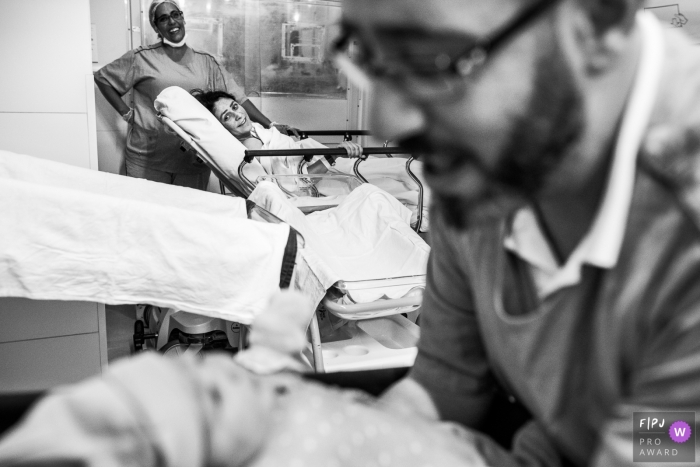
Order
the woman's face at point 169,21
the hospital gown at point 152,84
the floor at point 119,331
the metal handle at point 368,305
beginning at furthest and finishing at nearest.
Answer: the hospital gown at point 152,84, the woman's face at point 169,21, the floor at point 119,331, the metal handle at point 368,305

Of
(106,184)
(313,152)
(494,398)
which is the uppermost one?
(313,152)

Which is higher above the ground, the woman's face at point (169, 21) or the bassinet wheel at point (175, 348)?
the woman's face at point (169, 21)

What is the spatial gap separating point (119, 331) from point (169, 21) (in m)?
1.82

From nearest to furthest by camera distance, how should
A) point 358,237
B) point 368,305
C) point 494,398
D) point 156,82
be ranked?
point 494,398 → point 368,305 → point 358,237 → point 156,82

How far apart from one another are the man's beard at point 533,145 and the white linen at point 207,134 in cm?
248

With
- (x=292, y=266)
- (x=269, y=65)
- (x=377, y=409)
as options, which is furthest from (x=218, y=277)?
(x=269, y=65)

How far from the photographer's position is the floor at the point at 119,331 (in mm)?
2729

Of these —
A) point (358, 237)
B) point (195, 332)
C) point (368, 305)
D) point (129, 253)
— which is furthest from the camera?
point (358, 237)

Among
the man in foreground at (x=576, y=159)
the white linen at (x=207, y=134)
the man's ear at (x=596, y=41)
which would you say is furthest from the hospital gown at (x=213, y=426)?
the white linen at (x=207, y=134)

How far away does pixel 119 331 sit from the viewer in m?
3.01

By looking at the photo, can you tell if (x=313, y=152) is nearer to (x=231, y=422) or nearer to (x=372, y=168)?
(x=372, y=168)

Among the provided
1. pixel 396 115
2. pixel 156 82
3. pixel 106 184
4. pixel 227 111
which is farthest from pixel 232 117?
pixel 396 115

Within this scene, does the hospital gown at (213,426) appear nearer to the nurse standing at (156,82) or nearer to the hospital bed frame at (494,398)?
the hospital bed frame at (494,398)

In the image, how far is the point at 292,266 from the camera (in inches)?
70.0
